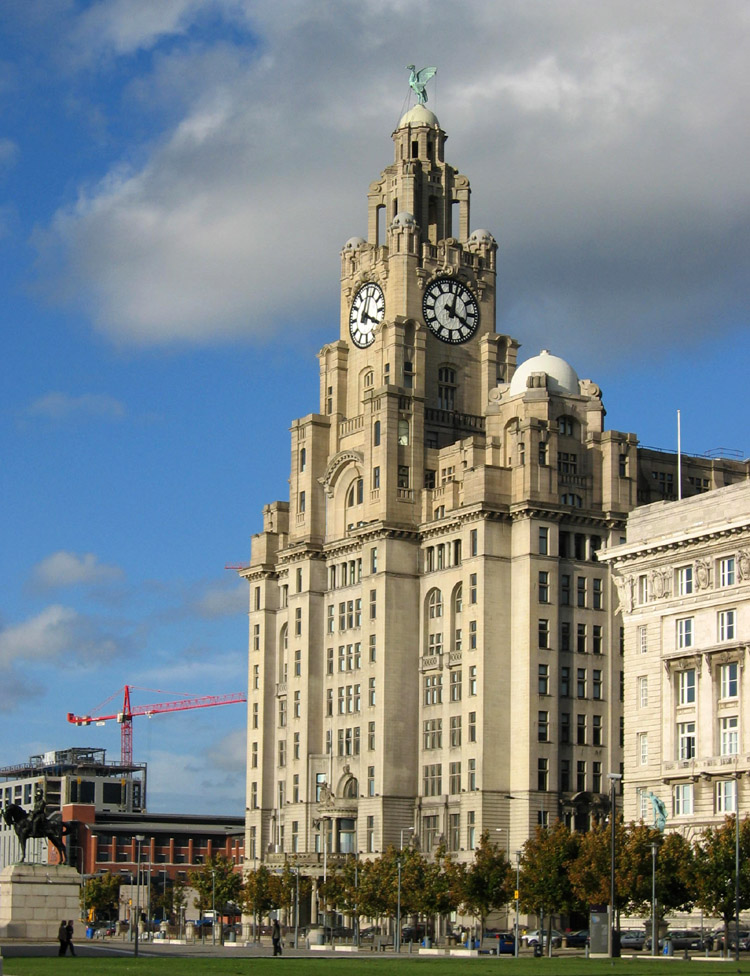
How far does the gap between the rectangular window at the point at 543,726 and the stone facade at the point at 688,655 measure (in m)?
24.6

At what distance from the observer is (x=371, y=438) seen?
174125 millimetres

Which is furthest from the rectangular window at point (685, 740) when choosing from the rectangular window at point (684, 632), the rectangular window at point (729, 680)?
the rectangular window at point (684, 632)

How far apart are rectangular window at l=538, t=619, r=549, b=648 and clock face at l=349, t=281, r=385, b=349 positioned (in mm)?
38576

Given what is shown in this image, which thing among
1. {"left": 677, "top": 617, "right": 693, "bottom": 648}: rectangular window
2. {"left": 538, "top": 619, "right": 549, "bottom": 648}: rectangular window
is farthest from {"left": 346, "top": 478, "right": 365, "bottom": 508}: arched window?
{"left": 677, "top": 617, "right": 693, "bottom": 648}: rectangular window

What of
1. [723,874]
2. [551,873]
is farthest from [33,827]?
[723,874]

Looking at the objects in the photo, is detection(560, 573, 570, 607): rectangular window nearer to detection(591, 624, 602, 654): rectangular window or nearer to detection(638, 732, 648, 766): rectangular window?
detection(591, 624, 602, 654): rectangular window

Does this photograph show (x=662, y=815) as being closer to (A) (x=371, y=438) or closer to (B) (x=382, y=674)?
(B) (x=382, y=674)

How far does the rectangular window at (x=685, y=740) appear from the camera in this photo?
12688 cm

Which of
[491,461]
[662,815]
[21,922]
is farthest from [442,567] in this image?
[21,922]

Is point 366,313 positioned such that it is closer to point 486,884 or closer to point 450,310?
point 450,310

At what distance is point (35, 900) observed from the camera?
103750mm

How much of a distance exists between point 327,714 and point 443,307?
143 feet

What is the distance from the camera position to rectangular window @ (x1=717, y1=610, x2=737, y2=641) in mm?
123812

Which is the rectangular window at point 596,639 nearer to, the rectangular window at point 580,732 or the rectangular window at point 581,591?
the rectangular window at point 581,591
